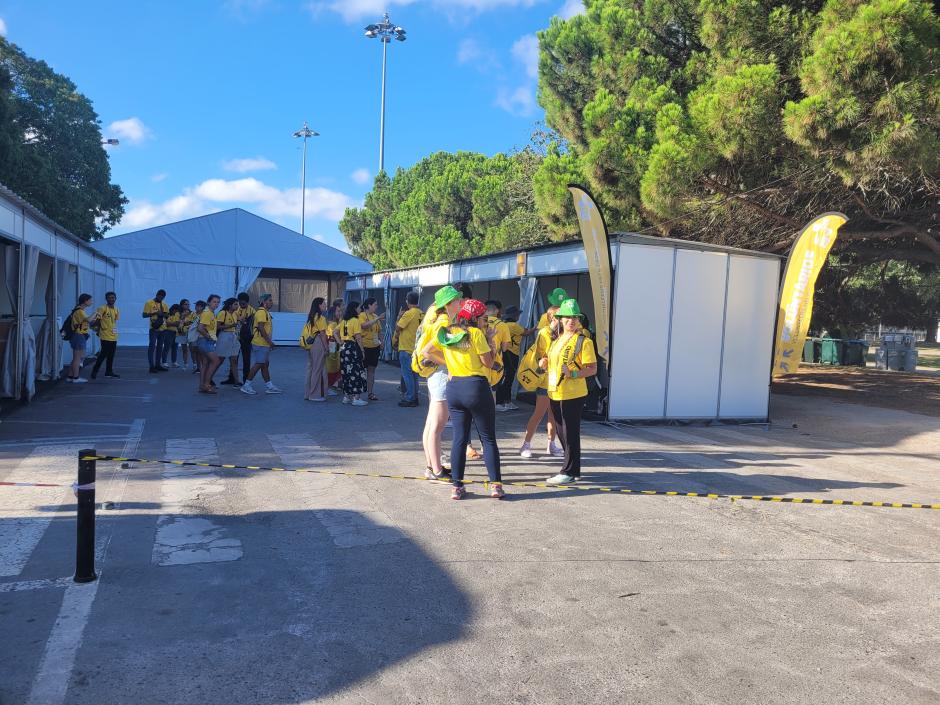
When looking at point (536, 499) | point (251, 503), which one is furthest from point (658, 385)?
point (251, 503)

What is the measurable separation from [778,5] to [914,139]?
4.38m

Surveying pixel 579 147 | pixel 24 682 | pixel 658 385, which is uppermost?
pixel 579 147

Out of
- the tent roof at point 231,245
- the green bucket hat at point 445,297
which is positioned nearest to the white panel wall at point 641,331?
the green bucket hat at point 445,297

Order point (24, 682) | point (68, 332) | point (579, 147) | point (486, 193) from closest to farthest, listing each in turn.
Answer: point (24, 682), point (68, 332), point (579, 147), point (486, 193)

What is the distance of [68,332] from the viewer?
14.0m

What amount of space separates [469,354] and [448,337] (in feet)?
0.79

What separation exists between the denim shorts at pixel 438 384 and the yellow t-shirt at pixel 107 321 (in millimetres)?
10183

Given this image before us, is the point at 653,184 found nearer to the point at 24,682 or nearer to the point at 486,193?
the point at 24,682

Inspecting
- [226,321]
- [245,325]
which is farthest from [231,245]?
[226,321]

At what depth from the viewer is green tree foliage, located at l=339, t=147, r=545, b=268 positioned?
95.7ft

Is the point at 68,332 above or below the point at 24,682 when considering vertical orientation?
above

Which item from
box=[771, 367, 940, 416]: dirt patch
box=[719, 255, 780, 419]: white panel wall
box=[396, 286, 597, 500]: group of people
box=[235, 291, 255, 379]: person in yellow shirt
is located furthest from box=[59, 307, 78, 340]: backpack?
box=[771, 367, 940, 416]: dirt patch

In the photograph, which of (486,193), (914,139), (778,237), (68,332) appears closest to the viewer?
(914,139)

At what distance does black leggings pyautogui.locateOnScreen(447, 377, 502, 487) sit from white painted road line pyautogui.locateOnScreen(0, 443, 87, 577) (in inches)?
123
